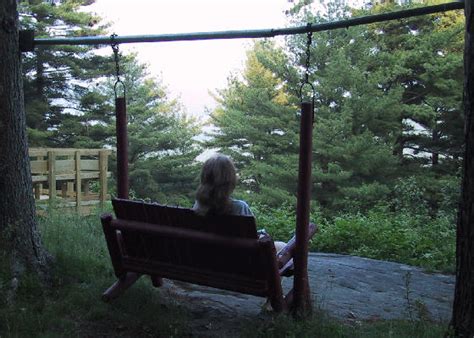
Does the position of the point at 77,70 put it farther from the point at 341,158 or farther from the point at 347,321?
the point at 347,321

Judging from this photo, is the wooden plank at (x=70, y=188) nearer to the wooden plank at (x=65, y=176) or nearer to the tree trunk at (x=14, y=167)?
the wooden plank at (x=65, y=176)

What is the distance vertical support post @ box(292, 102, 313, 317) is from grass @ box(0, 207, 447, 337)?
0.17 m

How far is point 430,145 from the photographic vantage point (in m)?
24.0

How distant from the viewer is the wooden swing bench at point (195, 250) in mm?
3570

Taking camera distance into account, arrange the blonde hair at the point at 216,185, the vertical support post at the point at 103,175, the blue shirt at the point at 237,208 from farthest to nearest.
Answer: the vertical support post at the point at 103,175 → the blue shirt at the point at 237,208 → the blonde hair at the point at 216,185

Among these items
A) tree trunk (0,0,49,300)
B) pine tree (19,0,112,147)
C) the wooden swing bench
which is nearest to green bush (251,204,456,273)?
the wooden swing bench

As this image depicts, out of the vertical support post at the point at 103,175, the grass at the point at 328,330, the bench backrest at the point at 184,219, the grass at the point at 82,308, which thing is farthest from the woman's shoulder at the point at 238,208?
the vertical support post at the point at 103,175

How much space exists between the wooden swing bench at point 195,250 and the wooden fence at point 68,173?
20.4 feet

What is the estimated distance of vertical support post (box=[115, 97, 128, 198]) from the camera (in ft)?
15.4

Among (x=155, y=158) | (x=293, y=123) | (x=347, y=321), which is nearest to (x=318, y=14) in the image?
(x=293, y=123)

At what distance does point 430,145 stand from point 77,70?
53.7 feet

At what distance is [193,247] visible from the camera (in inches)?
152

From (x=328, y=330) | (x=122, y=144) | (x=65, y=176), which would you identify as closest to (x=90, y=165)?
(x=65, y=176)

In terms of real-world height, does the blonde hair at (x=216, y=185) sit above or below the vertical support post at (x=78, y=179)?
above
